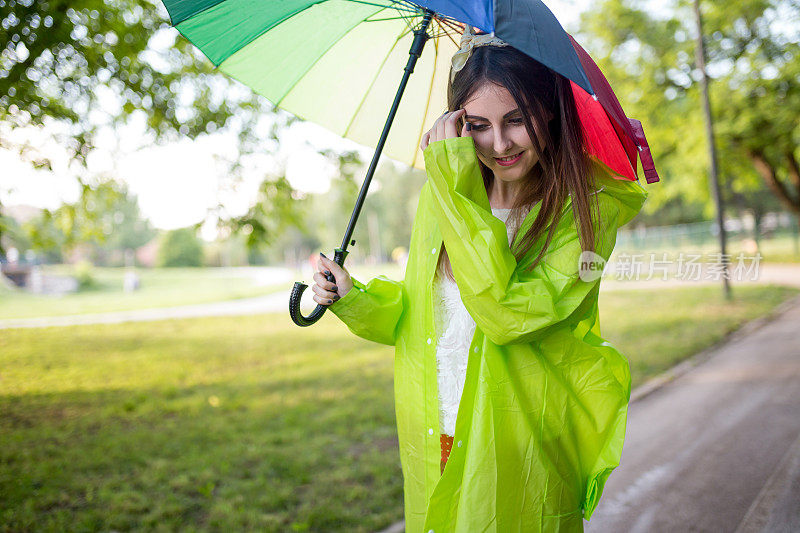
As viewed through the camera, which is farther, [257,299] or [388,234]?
[388,234]

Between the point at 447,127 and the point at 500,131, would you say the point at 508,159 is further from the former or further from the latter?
the point at 447,127

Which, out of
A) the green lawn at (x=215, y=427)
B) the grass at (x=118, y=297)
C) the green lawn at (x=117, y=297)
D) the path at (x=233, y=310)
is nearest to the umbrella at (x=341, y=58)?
the green lawn at (x=215, y=427)

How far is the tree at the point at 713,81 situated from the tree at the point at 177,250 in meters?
51.1

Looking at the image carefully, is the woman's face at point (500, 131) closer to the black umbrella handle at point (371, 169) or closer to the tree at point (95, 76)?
the black umbrella handle at point (371, 169)

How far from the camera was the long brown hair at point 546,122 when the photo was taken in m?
1.63

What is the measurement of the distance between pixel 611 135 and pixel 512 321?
0.70 m

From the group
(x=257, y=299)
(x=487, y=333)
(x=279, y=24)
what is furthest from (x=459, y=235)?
(x=257, y=299)

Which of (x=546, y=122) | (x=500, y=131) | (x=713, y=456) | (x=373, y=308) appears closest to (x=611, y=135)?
(x=546, y=122)

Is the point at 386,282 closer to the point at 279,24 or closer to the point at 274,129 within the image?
the point at 279,24

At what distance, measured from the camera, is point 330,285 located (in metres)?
1.89

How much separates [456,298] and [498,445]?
17.8 inches

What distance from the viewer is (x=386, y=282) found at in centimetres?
200

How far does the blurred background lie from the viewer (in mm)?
4395

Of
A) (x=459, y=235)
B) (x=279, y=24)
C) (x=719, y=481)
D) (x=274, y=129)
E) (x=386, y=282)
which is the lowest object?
(x=719, y=481)
